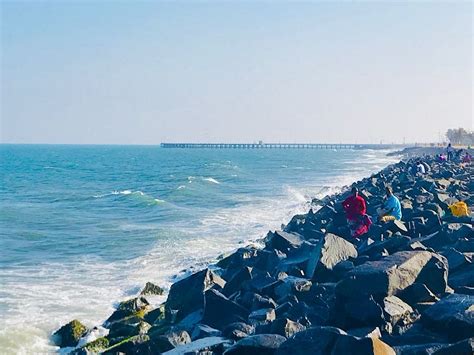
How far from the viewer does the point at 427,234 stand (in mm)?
10711

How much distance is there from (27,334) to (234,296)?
353 centimetres

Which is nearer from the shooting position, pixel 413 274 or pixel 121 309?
pixel 413 274

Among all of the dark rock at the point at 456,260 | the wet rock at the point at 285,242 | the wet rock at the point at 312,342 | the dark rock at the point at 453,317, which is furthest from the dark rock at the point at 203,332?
the wet rock at the point at 285,242

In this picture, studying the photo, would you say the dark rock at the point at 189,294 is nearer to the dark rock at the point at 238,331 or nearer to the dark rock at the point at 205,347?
the dark rock at the point at 238,331

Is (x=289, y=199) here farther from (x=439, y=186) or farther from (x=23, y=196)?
(x=23, y=196)

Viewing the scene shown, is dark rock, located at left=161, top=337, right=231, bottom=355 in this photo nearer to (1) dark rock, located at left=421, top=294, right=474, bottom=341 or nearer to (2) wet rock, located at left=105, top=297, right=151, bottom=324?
(1) dark rock, located at left=421, top=294, right=474, bottom=341

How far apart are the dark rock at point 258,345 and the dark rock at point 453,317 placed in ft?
4.84

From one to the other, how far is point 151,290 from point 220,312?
408cm

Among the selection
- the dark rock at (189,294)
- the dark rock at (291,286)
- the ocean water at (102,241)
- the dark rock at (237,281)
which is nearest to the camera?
the dark rock at (291,286)

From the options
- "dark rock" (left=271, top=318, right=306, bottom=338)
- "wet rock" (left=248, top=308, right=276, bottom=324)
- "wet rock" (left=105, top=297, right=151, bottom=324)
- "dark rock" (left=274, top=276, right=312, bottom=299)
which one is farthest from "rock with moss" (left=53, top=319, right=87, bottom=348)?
"dark rock" (left=271, top=318, right=306, bottom=338)

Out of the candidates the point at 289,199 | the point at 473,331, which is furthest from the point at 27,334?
the point at 289,199

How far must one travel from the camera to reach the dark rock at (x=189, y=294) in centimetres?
948

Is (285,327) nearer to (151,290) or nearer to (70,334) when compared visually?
(70,334)

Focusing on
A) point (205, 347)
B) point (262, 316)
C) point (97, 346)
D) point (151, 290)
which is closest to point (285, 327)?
point (205, 347)
